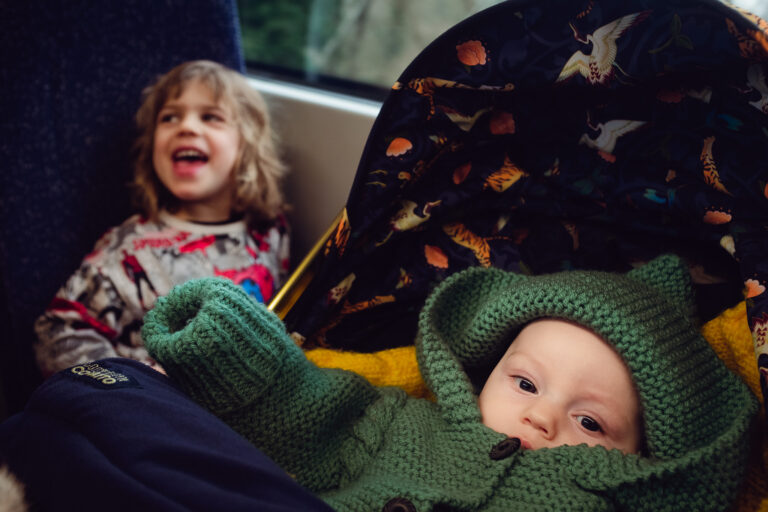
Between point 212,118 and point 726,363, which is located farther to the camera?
point 212,118

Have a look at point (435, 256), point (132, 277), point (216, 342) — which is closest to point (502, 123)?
point (435, 256)

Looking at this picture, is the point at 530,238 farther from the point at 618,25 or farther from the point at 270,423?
the point at 270,423

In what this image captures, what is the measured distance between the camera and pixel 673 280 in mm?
953

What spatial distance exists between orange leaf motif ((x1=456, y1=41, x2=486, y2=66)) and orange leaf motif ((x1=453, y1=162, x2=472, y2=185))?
218 millimetres

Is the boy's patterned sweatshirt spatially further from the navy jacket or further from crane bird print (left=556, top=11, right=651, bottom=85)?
crane bird print (left=556, top=11, right=651, bottom=85)

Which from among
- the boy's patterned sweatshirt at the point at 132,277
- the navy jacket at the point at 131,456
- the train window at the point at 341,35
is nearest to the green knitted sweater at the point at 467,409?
the navy jacket at the point at 131,456

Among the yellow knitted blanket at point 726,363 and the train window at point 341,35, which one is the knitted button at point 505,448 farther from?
the train window at point 341,35

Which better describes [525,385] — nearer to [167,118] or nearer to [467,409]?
[467,409]

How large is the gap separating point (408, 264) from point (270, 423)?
1.45 ft

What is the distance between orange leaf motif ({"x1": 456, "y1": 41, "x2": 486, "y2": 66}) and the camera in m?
0.93

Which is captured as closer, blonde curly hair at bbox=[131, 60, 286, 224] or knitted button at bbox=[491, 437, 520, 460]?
knitted button at bbox=[491, 437, 520, 460]

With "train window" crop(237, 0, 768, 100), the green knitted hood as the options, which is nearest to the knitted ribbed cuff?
the green knitted hood

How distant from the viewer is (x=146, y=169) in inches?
60.7

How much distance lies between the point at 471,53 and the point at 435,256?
1.32 ft
